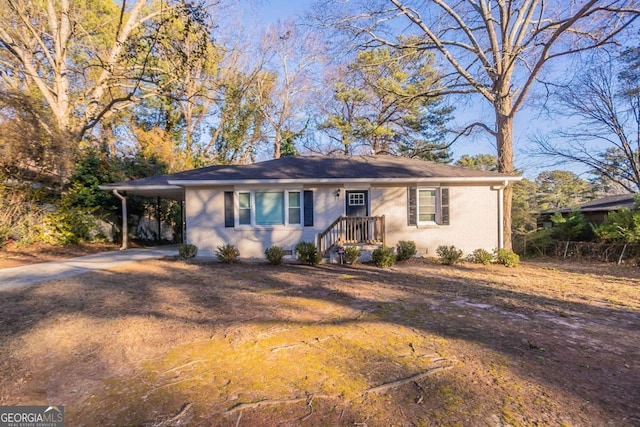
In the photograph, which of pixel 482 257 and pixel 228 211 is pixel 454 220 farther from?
pixel 228 211

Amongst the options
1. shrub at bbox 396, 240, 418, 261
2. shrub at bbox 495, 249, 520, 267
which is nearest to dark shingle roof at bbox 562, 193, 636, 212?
shrub at bbox 495, 249, 520, 267

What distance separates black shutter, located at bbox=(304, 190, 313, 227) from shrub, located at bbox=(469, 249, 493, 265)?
535 cm

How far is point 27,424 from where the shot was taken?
89.3 inches

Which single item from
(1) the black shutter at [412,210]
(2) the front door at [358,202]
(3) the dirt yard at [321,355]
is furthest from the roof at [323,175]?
(3) the dirt yard at [321,355]

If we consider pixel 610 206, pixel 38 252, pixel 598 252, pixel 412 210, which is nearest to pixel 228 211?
pixel 412 210

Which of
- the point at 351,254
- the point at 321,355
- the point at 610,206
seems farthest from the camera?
the point at 610,206

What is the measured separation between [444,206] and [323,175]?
4107 millimetres

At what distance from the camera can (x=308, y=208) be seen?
9.85 meters

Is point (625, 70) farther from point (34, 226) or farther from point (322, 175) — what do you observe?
point (34, 226)

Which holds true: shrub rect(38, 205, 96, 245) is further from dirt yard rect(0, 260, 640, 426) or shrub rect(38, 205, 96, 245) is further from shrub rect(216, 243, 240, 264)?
shrub rect(216, 243, 240, 264)

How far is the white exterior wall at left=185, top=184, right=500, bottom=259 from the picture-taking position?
9875mm

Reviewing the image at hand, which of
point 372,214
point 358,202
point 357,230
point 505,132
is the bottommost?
point 357,230

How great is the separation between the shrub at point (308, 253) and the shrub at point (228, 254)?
188cm

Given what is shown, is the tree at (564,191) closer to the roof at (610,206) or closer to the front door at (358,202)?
the roof at (610,206)
